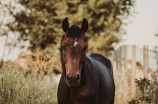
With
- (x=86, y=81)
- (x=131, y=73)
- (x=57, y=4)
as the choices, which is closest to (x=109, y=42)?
(x=57, y=4)

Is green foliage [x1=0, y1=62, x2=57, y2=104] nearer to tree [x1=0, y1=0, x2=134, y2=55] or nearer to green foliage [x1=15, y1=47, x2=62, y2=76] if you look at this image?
green foliage [x1=15, y1=47, x2=62, y2=76]

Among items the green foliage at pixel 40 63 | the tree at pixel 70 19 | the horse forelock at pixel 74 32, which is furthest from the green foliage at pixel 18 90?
the tree at pixel 70 19

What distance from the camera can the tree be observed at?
2080 centimetres

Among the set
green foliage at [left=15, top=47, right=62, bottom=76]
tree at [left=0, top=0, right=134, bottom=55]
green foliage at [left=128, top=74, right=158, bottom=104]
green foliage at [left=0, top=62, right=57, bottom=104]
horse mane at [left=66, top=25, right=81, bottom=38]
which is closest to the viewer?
horse mane at [left=66, top=25, right=81, bottom=38]

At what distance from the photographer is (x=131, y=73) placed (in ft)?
34.9

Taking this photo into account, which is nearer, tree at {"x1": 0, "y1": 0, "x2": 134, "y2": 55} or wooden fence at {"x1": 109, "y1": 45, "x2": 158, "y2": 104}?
wooden fence at {"x1": 109, "y1": 45, "x2": 158, "y2": 104}

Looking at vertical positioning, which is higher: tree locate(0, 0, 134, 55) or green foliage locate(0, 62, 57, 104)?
tree locate(0, 0, 134, 55)

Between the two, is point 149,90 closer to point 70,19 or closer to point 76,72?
point 76,72

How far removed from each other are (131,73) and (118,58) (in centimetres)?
281

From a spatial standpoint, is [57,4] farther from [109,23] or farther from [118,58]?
[118,58]

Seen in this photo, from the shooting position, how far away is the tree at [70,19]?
2080 cm

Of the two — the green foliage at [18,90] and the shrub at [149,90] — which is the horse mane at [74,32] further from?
the shrub at [149,90]

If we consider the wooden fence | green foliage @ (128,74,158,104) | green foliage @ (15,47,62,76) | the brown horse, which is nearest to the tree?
the wooden fence

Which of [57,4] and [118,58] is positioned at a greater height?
[57,4]
